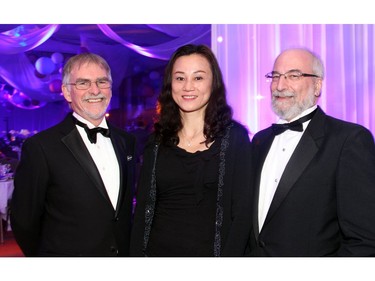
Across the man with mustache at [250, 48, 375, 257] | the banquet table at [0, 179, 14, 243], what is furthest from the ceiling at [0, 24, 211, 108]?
the man with mustache at [250, 48, 375, 257]

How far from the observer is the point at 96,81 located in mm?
2877

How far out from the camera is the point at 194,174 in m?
2.53

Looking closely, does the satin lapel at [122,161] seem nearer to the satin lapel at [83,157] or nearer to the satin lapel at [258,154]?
the satin lapel at [83,157]

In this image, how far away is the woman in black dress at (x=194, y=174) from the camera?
2475mm

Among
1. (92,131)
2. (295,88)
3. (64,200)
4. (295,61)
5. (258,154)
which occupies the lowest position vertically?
(64,200)

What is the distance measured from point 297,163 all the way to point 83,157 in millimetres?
1304

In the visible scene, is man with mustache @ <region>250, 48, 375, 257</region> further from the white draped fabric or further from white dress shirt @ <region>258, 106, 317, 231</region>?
the white draped fabric

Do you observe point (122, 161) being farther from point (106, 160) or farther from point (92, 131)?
point (92, 131)

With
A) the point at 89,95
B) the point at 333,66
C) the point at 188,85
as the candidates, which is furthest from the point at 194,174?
the point at 333,66

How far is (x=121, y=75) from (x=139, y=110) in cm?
86

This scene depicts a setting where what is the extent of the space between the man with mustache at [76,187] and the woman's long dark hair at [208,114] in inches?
15.5

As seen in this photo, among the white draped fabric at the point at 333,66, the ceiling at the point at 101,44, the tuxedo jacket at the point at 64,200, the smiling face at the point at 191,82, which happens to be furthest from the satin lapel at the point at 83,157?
the ceiling at the point at 101,44
